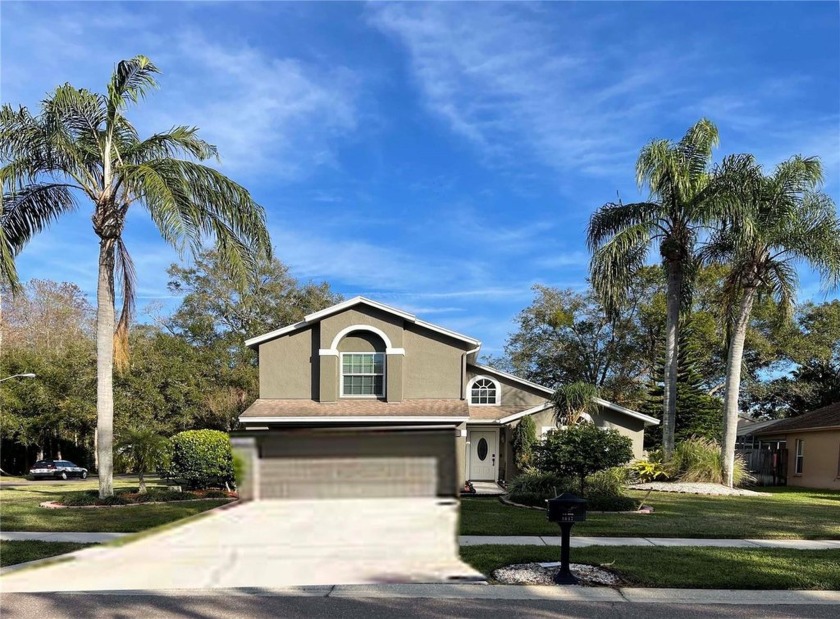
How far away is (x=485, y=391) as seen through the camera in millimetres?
26047

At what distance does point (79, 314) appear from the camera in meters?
46.7

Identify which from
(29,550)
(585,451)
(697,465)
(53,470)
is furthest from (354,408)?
(53,470)

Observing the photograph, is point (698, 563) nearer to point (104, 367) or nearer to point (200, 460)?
point (104, 367)

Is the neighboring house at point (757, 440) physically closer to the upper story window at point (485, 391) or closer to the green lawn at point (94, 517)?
the upper story window at point (485, 391)

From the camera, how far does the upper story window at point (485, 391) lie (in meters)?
25.9

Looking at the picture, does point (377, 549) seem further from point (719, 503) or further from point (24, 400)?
point (24, 400)

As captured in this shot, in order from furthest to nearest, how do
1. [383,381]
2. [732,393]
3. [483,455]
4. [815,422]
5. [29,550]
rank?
[815,422] < [483,455] < [732,393] < [383,381] < [29,550]

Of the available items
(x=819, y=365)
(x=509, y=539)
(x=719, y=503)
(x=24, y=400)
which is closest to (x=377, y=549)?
(x=509, y=539)

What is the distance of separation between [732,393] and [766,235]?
5.87 metres

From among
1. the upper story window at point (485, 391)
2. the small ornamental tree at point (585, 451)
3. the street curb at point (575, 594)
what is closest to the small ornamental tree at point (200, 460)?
the small ornamental tree at point (585, 451)

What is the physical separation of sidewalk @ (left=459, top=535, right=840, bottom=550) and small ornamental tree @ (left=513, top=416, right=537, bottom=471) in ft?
38.2

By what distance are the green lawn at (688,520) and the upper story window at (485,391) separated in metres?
7.47

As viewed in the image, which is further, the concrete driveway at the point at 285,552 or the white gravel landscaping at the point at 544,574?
the white gravel landscaping at the point at 544,574

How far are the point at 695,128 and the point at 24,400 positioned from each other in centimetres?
3875
